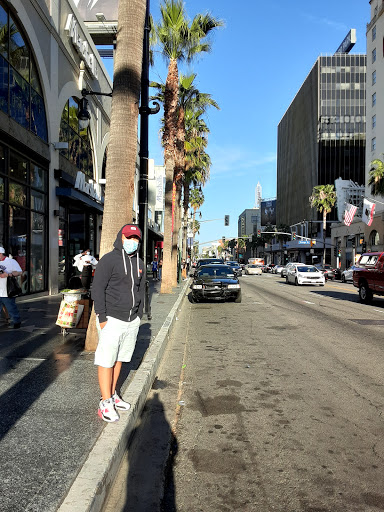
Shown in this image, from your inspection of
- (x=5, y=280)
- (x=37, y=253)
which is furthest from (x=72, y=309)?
(x=37, y=253)

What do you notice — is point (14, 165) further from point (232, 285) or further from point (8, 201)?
point (232, 285)

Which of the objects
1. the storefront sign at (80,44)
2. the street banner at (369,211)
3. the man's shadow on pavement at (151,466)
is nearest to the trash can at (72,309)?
the man's shadow on pavement at (151,466)

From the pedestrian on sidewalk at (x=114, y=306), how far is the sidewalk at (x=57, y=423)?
35 centimetres

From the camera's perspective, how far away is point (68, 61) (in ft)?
57.3

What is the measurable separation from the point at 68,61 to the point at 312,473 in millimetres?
18352

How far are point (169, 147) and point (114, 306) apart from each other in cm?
1670

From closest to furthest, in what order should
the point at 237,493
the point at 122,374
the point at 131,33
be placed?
the point at 237,493 → the point at 122,374 → the point at 131,33

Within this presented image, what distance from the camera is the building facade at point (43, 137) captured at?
41.5ft

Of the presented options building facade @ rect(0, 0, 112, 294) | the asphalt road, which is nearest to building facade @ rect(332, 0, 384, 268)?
building facade @ rect(0, 0, 112, 294)

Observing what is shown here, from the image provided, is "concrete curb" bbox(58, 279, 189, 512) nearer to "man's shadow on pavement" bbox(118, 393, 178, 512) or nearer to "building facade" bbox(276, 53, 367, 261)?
"man's shadow on pavement" bbox(118, 393, 178, 512)

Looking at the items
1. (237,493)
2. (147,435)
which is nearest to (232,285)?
(147,435)

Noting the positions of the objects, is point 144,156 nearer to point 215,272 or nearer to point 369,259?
point 215,272

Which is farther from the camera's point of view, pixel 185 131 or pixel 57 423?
pixel 185 131

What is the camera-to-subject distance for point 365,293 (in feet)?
54.7
